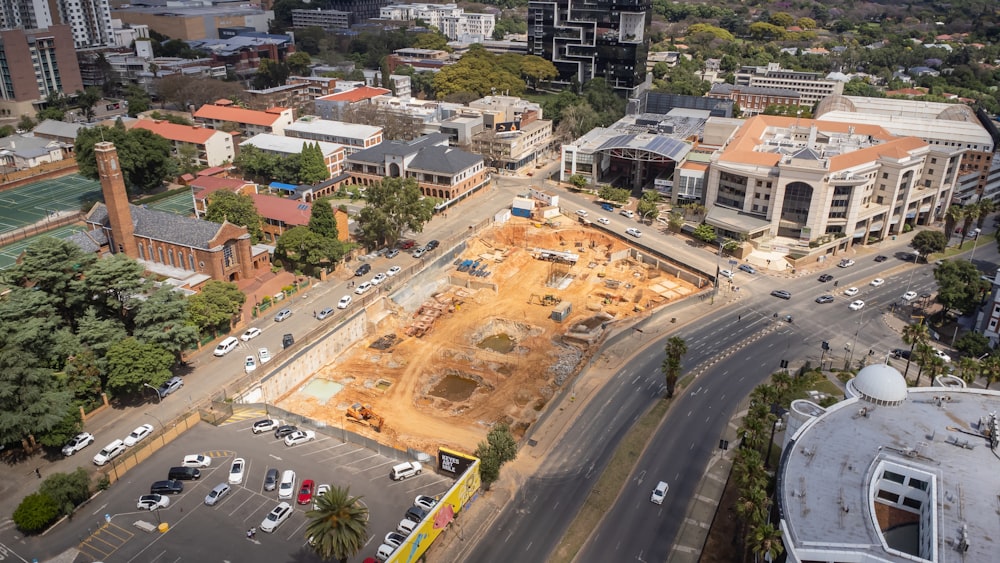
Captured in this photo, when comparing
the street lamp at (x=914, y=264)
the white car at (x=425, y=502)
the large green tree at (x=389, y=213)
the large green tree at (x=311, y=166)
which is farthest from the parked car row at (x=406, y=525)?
the large green tree at (x=311, y=166)

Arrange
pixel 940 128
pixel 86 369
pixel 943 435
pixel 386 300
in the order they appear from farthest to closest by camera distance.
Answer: pixel 940 128 < pixel 386 300 < pixel 86 369 < pixel 943 435

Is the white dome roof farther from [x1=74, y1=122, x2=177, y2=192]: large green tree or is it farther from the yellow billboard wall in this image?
[x1=74, y1=122, x2=177, y2=192]: large green tree

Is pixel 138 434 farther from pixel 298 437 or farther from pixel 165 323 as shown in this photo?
pixel 298 437

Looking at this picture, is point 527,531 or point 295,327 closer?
point 527,531

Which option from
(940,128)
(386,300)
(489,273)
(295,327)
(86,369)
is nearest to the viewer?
(86,369)

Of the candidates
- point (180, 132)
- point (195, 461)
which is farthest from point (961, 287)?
point (180, 132)

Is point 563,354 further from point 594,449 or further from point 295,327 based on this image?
point 295,327

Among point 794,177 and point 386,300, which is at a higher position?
point 794,177

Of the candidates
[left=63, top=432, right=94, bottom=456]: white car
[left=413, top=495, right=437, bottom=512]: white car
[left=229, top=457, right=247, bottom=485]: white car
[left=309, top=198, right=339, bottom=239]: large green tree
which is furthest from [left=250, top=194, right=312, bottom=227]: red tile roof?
[left=413, top=495, right=437, bottom=512]: white car

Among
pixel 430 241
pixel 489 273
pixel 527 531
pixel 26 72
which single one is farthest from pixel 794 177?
pixel 26 72
